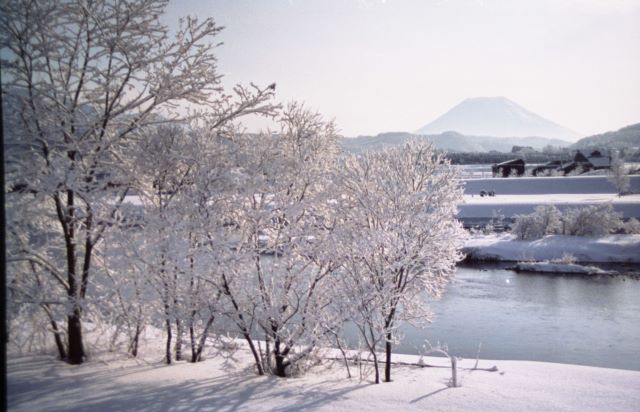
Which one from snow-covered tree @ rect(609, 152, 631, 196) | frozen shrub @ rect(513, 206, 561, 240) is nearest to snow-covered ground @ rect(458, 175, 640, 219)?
snow-covered tree @ rect(609, 152, 631, 196)

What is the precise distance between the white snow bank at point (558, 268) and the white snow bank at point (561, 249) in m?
1.83

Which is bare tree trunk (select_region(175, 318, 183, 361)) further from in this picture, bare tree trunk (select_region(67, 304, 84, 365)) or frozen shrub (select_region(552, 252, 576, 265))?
frozen shrub (select_region(552, 252, 576, 265))

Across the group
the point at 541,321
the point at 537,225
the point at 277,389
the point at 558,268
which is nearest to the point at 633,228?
the point at 537,225

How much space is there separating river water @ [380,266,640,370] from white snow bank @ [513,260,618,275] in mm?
1097

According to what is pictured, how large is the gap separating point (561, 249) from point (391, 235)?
79.9 feet

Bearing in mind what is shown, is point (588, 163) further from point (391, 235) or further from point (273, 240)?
point (273, 240)

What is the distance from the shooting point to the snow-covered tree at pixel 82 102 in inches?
318

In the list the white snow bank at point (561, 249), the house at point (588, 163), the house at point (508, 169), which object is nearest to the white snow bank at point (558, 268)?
the white snow bank at point (561, 249)

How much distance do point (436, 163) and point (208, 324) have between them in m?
5.30

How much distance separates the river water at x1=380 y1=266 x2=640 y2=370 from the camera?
565 inches

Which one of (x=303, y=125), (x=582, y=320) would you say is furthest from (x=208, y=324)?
(x=582, y=320)

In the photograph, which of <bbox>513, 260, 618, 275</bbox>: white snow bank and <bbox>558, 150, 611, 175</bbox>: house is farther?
<bbox>558, 150, 611, 175</bbox>: house

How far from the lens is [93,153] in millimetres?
8328

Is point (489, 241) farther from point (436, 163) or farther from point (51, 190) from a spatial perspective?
point (51, 190)
